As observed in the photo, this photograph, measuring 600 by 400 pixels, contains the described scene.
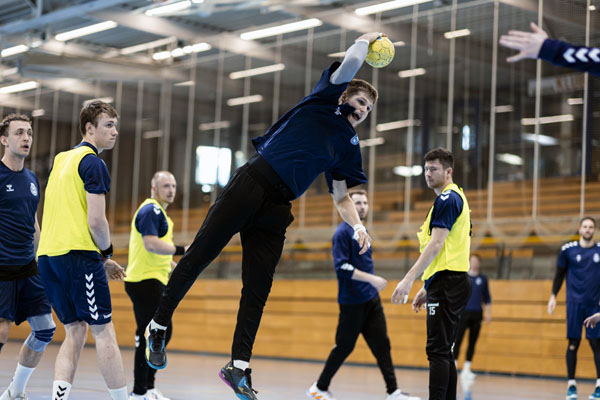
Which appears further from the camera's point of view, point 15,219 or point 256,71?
point 256,71

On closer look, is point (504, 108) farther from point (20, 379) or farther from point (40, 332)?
point (20, 379)

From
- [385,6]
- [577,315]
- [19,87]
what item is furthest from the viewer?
[19,87]

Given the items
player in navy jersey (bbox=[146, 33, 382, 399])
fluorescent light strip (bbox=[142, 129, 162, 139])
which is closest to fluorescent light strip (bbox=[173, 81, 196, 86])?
fluorescent light strip (bbox=[142, 129, 162, 139])

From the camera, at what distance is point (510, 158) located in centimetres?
1427

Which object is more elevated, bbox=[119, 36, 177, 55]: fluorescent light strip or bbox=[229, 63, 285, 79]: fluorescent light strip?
bbox=[119, 36, 177, 55]: fluorescent light strip

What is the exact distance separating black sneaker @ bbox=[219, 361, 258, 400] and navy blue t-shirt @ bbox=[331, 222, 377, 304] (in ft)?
11.4

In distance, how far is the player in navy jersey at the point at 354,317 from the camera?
798 centimetres

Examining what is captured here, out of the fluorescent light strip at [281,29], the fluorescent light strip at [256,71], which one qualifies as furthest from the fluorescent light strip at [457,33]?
the fluorescent light strip at [256,71]

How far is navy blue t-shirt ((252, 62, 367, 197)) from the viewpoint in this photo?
15.5 feet

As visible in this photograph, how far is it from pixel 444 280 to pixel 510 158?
8.88 m

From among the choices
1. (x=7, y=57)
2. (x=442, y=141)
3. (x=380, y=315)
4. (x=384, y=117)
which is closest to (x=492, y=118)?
(x=442, y=141)

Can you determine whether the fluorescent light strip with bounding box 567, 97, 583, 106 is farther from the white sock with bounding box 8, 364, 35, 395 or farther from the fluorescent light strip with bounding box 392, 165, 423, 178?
Result: the white sock with bounding box 8, 364, 35, 395

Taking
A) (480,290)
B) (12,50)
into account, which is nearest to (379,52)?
(480,290)

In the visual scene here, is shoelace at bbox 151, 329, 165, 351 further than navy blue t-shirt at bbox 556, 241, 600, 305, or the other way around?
navy blue t-shirt at bbox 556, 241, 600, 305
